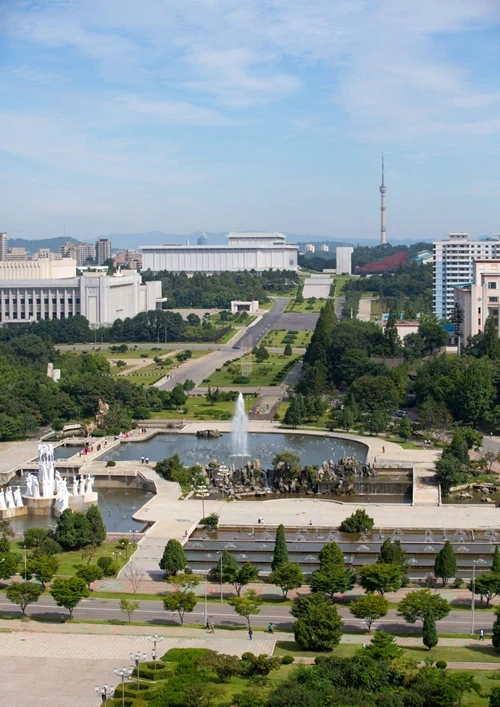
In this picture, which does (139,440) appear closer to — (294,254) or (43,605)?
(43,605)

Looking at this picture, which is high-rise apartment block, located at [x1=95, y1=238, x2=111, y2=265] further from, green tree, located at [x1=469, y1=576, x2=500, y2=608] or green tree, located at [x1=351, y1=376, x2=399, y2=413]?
green tree, located at [x1=469, y1=576, x2=500, y2=608]

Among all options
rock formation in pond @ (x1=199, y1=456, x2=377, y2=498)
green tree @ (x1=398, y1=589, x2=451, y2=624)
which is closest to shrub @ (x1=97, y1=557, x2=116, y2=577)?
green tree @ (x1=398, y1=589, x2=451, y2=624)

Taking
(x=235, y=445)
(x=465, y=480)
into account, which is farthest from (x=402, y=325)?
(x=465, y=480)

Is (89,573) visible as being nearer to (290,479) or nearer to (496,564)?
(496,564)

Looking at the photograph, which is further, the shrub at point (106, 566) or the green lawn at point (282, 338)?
the green lawn at point (282, 338)

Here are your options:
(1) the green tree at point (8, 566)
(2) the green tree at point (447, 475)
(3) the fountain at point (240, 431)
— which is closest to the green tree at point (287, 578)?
(1) the green tree at point (8, 566)

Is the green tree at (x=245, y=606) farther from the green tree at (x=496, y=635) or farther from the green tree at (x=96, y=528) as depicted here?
the green tree at (x=96, y=528)
